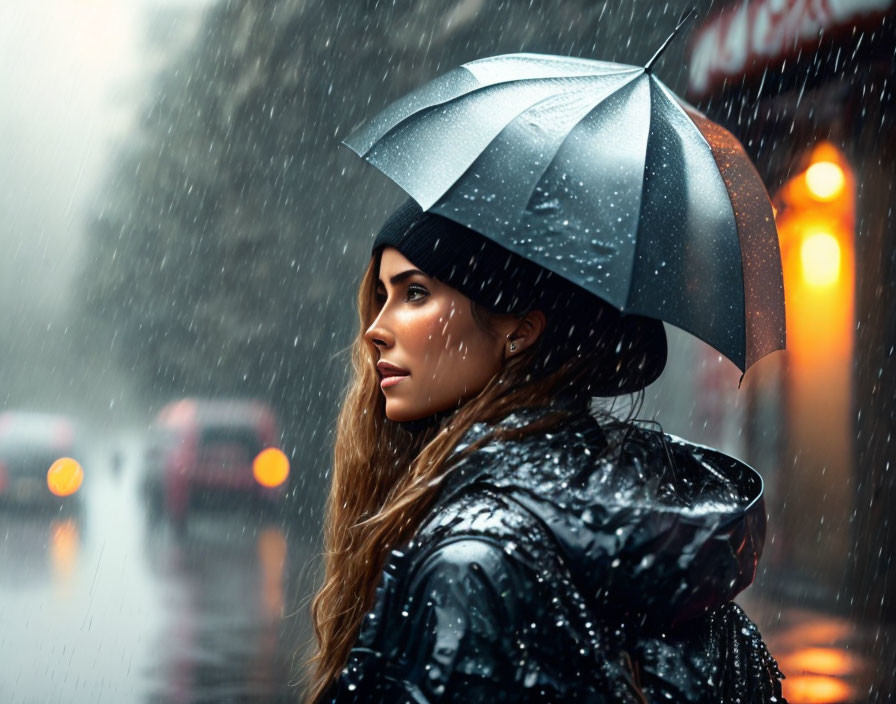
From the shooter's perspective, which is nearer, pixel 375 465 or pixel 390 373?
pixel 390 373

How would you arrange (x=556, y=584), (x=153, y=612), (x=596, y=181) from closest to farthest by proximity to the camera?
(x=556, y=584), (x=596, y=181), (x=153, y=612)

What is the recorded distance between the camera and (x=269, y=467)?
1558 cm

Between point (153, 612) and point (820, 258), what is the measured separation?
644cm

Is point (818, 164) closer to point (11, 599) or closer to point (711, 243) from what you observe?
point (11, 599)

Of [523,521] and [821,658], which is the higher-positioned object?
[523,521]

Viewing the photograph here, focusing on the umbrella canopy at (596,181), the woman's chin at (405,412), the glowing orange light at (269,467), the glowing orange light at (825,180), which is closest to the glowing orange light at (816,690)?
the glowing orange light at (825,180)

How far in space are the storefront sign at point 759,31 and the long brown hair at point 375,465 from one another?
731 centimetres

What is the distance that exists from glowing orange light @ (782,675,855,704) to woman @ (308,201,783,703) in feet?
16.5

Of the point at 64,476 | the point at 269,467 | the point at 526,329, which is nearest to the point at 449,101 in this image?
the point at 526,329

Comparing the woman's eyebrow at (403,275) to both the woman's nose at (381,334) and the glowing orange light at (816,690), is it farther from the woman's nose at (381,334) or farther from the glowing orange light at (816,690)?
the glowing orange light at (816,690)

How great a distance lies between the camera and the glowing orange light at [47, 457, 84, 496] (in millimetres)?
16516

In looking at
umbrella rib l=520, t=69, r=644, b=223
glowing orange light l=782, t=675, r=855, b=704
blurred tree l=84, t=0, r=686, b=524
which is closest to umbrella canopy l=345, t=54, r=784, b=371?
umbrella rib l=520, t=69, r=644, b=223

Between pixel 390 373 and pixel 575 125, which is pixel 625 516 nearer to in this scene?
pixel 390 373

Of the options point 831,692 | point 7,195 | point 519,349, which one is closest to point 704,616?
point 519,349
